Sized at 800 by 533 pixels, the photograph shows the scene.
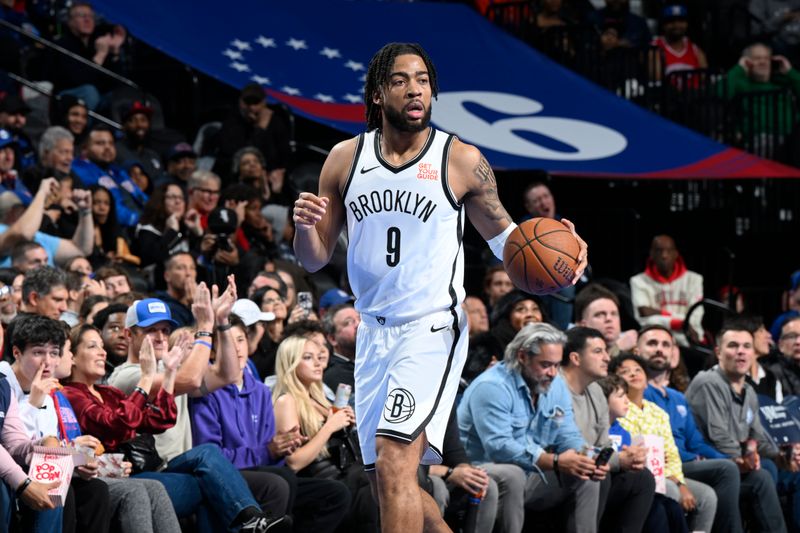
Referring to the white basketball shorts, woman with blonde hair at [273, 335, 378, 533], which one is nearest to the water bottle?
woman with blonde hair at [273, 335, 378, 533]

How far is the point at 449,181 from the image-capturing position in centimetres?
635

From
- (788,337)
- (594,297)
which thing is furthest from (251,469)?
(788,337)

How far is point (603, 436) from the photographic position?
10.1 meters

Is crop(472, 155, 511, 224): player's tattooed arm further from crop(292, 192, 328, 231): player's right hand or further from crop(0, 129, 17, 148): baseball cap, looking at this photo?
crop(0, 129, 17, 148): baseball cap

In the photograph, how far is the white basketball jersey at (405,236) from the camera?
6.29 metres

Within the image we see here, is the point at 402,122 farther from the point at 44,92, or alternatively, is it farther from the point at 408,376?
the point at 44,92

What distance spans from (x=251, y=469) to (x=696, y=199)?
882 centimetres

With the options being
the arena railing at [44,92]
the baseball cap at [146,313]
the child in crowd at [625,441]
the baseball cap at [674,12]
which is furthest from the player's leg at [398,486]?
the baseball cap at [674,12]

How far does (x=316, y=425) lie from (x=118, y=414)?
1753mm

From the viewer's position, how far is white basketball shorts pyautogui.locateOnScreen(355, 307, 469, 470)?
615 cm

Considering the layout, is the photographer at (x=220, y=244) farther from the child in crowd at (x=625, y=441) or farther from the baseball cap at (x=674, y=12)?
the baseball cap at (x=674, y=12)

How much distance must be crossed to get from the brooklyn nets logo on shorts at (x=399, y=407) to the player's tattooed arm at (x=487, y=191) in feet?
3.06

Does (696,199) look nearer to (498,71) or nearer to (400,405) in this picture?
(498,71)

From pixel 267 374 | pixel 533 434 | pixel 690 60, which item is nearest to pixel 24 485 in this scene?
pixel 267 374
